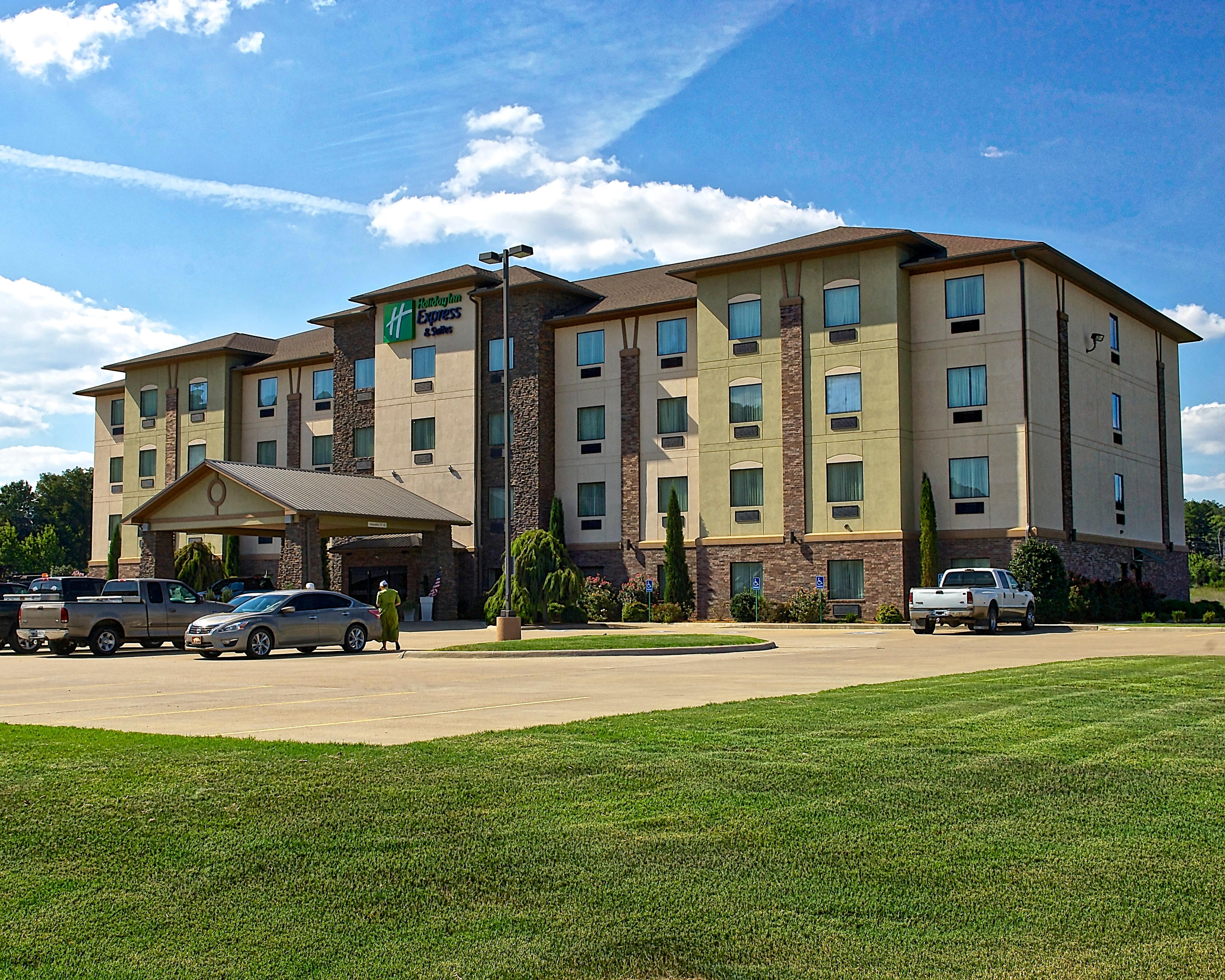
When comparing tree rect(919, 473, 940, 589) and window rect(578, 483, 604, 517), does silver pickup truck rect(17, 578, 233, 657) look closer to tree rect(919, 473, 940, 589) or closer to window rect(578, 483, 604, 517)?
window rect(578, 483, 604, 517)

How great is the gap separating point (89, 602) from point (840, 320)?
2652cm

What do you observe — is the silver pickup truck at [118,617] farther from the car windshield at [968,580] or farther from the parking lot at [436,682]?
the car windshield at [968,580]

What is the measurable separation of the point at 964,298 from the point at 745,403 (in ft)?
28.2

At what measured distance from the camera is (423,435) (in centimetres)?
5219

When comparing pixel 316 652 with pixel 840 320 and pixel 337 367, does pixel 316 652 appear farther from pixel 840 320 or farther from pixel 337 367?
pixel 337 367

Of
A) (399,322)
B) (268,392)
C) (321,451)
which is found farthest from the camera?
(268,392)

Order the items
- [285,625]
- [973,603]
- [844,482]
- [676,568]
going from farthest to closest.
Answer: [676,568] → [844,482] → [973,603] → [285,625]

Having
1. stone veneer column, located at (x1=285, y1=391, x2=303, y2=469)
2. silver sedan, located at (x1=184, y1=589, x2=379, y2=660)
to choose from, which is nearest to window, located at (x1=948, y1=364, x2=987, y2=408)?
silver sedan, located at (x1=184, y1=589, x2=379, y2=660)

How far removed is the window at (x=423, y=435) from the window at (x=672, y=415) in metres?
10.4

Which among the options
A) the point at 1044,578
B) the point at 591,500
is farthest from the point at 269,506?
the point at 1044,578

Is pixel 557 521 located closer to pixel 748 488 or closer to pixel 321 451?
pixel 748 488

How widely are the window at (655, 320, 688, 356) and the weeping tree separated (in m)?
9.54

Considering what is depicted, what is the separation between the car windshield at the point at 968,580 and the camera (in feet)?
116

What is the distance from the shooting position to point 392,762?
884 cm
